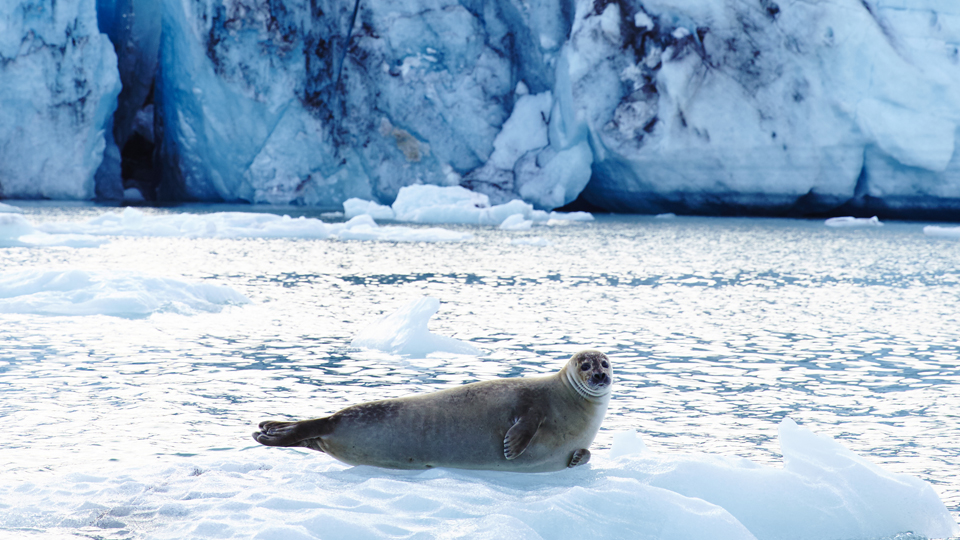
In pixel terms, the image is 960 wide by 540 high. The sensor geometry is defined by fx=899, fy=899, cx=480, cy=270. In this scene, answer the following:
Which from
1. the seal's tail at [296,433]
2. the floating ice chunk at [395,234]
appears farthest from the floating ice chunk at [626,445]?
the floating ice chunk at [395,234]

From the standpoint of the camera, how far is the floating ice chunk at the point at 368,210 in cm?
1798

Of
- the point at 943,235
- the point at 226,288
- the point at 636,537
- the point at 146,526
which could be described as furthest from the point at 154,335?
the point at 943,235

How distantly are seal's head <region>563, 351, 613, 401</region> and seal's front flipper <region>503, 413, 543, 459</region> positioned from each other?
17 centimetres

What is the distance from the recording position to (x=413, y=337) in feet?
16.8

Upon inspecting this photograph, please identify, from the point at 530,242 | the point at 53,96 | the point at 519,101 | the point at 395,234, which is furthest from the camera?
the point at 519,101

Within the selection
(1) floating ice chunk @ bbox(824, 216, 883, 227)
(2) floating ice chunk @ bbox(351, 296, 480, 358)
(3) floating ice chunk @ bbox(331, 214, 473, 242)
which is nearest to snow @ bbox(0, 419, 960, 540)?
(2) floating ice chunk @ bbox(351, 296, 480, 358)

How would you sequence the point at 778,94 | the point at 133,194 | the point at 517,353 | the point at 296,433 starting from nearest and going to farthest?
the point at 296,433 < the point at 517,353 < the point at 778,94 < the point at 133,194

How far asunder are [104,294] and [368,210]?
1182cm

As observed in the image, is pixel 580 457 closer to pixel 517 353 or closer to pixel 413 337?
pixel 517 353

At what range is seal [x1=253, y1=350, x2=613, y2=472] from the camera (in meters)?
2.76

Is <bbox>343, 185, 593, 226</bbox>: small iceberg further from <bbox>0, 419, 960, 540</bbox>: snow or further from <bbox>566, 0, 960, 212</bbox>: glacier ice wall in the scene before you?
<bbox>0, 419, 960, 540</bbox>: snow

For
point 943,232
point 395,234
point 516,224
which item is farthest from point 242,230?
point 943,232

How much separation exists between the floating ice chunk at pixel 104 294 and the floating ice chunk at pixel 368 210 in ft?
36.8

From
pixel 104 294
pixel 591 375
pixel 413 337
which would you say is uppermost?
pixel 591 375
